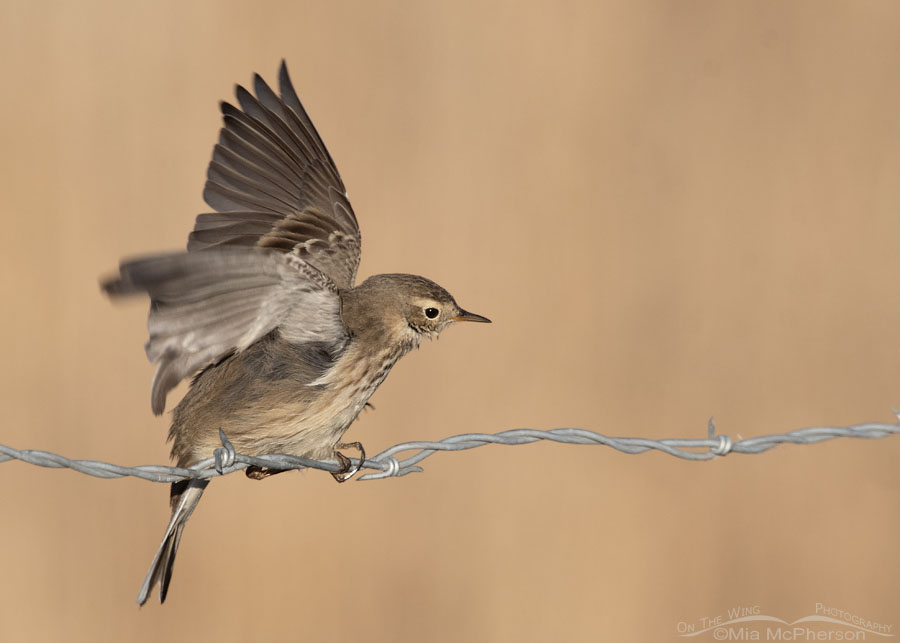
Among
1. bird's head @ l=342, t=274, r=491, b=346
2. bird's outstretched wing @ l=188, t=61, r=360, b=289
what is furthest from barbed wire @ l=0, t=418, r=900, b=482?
bird's outstretched wing @ l=188, t=61, r=360, b=289

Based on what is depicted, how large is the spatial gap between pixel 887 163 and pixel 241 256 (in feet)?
18.8

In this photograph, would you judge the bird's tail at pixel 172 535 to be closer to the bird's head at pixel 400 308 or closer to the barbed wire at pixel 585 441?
the barbed wire at pixel 585 441

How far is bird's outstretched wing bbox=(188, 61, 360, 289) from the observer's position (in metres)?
5.10

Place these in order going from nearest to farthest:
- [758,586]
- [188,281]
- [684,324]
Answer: [188,281] → [758,586] → [684,324]

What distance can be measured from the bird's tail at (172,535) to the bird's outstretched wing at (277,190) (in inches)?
49.2

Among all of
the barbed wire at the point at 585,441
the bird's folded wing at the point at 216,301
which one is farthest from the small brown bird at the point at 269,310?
the barbed wire at the point at 585,441

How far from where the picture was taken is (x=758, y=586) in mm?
6781

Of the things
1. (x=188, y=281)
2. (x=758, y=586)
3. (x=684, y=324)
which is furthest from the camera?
(x=684, y=324)

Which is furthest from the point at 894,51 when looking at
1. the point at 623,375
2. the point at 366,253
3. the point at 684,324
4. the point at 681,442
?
the point at 681,442

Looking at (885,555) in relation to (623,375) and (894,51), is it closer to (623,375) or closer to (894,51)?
(623,375)

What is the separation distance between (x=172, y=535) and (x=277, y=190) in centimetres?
191

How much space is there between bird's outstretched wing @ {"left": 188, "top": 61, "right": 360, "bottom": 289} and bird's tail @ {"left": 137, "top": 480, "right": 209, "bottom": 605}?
1249 millimetres

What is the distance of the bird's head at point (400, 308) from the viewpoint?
4.69m

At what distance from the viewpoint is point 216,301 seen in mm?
3812
